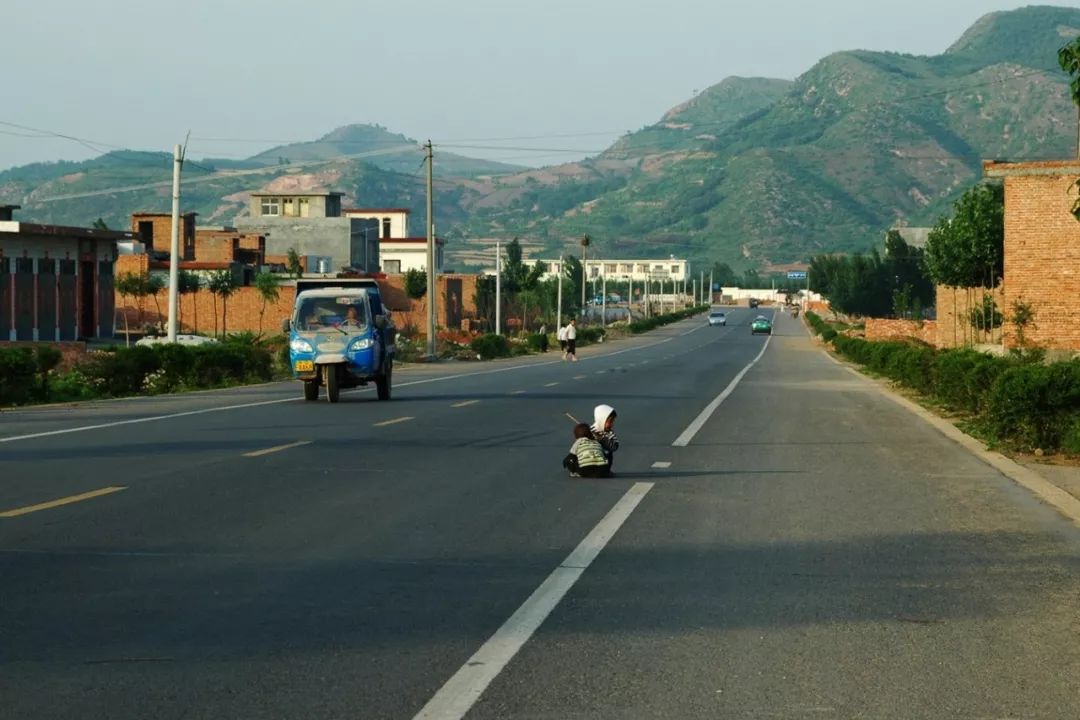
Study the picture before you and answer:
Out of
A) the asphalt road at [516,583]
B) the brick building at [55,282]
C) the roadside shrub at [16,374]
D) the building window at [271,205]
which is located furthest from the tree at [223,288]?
the asphalt road at [516,583]

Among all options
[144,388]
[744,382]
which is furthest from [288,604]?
[744,382]

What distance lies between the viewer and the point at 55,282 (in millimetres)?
64500

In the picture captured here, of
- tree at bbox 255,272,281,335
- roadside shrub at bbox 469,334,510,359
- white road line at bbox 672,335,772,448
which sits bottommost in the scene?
roadside shrub at bbox 469,334,510,359

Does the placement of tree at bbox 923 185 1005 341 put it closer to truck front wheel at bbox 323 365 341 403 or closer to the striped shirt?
truck front wheel at bbox 323 365 341 403

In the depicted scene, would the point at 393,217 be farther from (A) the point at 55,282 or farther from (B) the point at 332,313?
(B) the point at 332,313

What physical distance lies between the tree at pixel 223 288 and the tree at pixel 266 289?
4.87 feet

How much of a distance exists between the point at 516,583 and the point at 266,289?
76.1 metres

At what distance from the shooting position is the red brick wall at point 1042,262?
40.2 m

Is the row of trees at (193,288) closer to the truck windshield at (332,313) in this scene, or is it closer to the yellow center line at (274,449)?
the truck windshield at (332,313)

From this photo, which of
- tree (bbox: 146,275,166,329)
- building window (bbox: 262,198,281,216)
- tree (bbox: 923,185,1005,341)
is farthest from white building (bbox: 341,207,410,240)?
tree (bbox: 923,185,1005,341)

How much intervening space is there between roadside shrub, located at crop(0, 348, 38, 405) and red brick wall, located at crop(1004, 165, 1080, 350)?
966 inches

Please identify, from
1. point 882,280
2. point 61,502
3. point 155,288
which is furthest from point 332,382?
point 882,280

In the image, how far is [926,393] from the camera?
35.1 meters

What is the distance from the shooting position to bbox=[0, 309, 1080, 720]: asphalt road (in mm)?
7145
